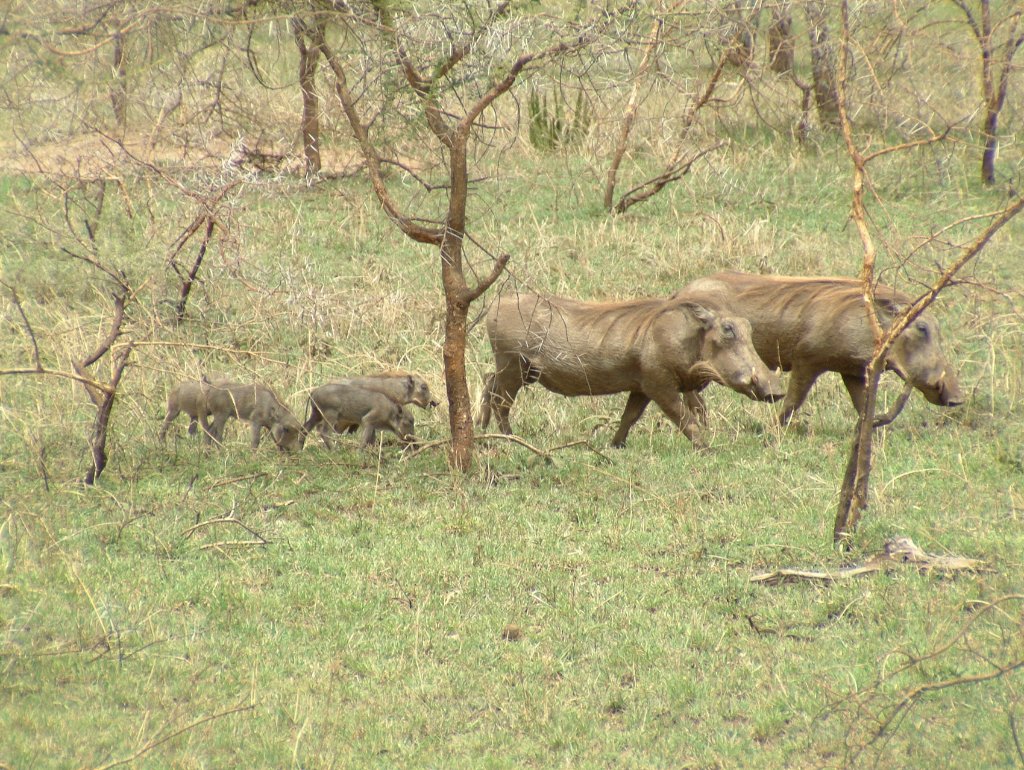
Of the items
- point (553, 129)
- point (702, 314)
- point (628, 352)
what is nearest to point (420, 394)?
point (628, 352)

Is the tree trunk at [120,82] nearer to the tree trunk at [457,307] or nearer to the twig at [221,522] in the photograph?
the tree trunk at [457,307]

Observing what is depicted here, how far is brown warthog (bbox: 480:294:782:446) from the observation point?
693cm

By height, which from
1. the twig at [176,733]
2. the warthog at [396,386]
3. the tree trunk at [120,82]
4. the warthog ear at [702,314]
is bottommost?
the twig at [176,733]

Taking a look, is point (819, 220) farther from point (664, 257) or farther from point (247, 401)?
point (247, 401)

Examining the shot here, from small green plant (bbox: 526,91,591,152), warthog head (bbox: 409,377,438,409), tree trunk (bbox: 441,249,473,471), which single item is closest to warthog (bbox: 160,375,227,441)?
warthog head (bbox: 409,377,438,409)

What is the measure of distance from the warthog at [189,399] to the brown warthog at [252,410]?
1.1 inches

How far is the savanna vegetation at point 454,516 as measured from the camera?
3969mm

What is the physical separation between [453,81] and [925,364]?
3.16 m

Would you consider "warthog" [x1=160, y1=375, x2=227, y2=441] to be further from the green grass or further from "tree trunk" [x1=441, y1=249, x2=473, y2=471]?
"tree trunk" [x1=441, y1=249, x2=473, y2=471]

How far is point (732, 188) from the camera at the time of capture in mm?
12773

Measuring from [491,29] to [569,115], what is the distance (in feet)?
28.8

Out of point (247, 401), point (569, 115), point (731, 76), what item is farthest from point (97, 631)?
point (731, 76)

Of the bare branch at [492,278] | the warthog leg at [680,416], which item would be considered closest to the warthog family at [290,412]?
the bare branch at [492,278]

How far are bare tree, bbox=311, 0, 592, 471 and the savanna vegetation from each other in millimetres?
22
